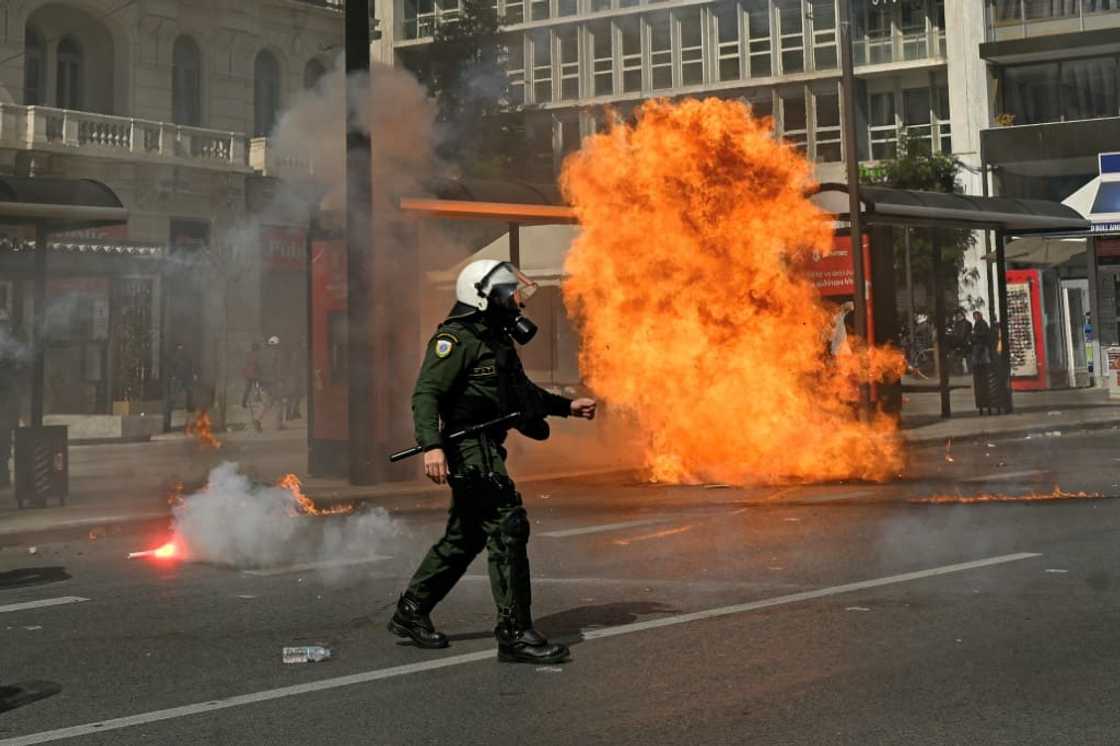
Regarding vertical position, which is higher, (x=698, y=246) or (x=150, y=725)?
(x=698, y=246)

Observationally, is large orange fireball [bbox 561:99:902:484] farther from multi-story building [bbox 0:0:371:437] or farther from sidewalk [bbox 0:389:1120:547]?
multi-story building [bbox 0:0:371:437]

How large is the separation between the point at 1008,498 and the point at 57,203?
9.31 m

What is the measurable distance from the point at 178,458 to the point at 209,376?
683cm

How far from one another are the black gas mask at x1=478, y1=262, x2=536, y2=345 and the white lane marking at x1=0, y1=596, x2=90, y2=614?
3.25 meters

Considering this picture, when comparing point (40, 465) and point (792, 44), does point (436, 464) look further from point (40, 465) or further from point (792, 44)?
point (792, 44)

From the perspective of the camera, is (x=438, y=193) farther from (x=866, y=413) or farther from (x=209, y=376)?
(x=209, y=376)

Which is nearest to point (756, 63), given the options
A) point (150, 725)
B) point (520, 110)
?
point (520, 110)

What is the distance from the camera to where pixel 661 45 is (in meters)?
20.1

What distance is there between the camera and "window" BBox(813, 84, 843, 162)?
3931 cm

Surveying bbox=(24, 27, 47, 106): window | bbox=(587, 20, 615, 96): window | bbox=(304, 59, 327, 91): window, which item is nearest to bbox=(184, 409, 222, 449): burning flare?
bbox=(304, 59, 327, 91): window

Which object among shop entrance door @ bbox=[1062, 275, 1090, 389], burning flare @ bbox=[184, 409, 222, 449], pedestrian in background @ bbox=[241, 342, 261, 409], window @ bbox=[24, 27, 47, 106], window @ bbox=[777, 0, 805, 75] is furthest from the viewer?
window @ bbox=[777, 0, 805, 75]

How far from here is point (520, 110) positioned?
71.9ft

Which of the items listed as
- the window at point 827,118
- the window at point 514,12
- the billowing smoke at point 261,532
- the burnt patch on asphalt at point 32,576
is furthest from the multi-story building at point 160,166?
the window at point 827,118

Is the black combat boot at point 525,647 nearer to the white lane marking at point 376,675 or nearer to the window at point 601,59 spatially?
the white lane marking at point 376,675
